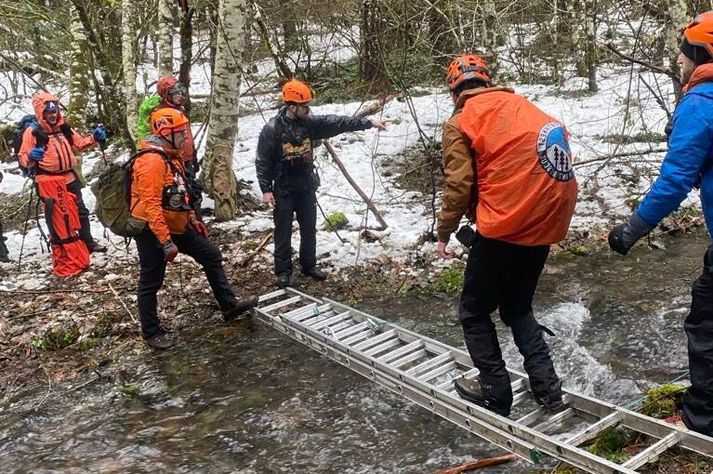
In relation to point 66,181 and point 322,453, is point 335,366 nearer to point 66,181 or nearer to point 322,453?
point 322,453

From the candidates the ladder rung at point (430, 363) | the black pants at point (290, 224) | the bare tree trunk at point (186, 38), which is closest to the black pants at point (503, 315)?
the ladder rung at point (430, 363)

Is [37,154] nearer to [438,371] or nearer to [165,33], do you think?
[165,33]

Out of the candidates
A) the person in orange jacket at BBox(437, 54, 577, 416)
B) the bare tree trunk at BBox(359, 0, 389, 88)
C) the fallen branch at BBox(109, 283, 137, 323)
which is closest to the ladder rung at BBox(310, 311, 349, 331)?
the person in orange jacket at BBox(437, 54, 577, 416)

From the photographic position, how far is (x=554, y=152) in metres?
3.80

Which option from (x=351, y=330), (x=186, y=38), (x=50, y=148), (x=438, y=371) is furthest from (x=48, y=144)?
(x=438, y=371)

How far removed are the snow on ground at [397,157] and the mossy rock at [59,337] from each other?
2831 millimetres

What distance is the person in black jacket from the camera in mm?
7094

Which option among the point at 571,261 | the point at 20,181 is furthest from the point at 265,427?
the point at 20,181

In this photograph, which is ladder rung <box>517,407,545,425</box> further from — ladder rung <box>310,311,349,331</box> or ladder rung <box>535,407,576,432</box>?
ladder rung <box>310,311,349,331</box>

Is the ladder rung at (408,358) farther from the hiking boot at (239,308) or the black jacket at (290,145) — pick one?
the black jacket at (290,145)

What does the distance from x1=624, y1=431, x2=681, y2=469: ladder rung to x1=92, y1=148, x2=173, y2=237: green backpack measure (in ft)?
14.5

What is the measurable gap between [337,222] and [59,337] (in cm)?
410

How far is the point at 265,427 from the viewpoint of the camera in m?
4.97

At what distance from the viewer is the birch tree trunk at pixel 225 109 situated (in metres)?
9.09
